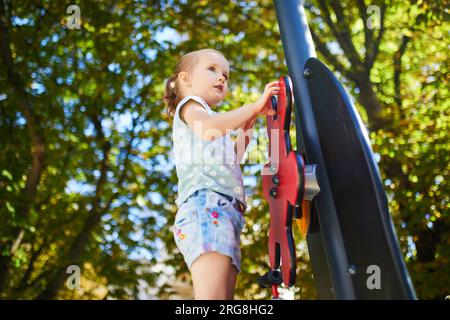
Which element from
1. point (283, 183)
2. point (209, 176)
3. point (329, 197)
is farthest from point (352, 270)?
point (209, 176)

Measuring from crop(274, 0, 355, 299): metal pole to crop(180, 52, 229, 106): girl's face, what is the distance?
0.98 ft

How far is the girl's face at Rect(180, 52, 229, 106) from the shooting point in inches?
102

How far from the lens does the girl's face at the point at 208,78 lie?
8.46 ft

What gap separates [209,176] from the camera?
90.4 inches

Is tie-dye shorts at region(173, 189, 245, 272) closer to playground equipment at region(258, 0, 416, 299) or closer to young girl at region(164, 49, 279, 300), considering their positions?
young girl at region(164, 49, 279, 300)

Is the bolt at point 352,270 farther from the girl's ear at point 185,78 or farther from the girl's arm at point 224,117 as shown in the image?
the girl's ear at point 185,78

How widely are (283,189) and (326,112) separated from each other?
0.32 meters

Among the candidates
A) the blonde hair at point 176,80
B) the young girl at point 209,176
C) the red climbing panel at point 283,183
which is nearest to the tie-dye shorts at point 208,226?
the young girl at point 209,176

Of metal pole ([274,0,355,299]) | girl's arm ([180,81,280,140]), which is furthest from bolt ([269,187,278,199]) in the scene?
girl's arm ([180,81,280,140])

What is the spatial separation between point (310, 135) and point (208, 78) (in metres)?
0.57

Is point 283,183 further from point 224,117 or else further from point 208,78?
point 208,78
